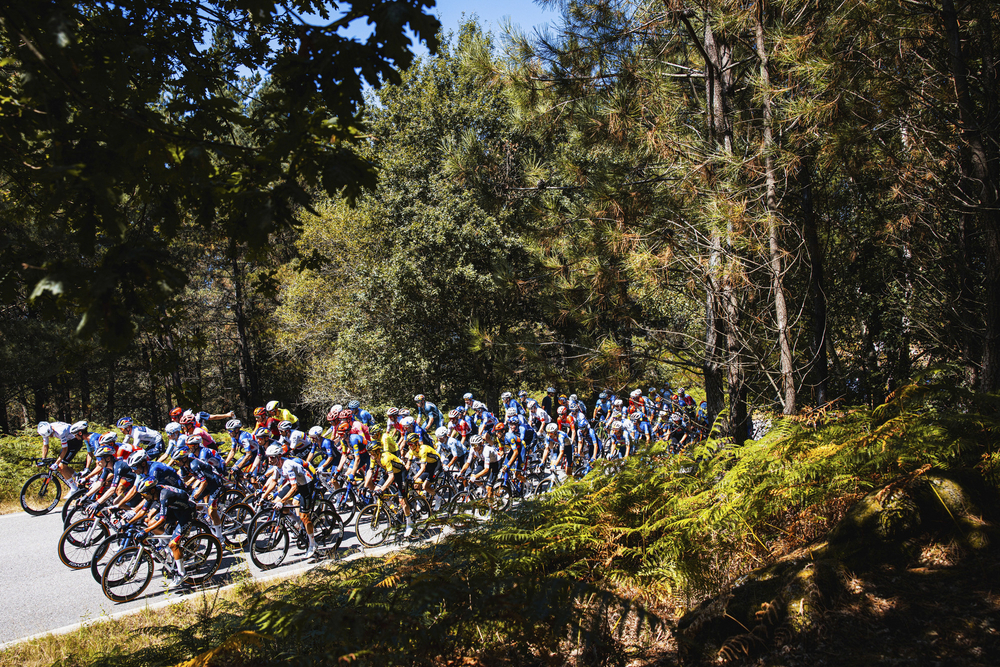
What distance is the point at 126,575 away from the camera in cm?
784

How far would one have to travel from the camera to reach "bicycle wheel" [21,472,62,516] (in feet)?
42.5

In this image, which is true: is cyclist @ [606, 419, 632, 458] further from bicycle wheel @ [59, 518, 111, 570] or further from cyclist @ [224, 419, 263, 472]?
bicycle wheel @ [59, 518, 111, 570]

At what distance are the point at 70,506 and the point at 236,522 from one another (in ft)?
9.95

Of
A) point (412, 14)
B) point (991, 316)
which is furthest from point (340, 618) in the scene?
point (991, 316)

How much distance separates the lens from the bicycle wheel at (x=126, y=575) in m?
7.63

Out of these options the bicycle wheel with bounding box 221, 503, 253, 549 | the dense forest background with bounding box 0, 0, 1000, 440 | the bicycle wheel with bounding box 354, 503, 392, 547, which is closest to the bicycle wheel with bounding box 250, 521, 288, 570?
the bicycle wheel with bounding box 221, 503, 253, 549

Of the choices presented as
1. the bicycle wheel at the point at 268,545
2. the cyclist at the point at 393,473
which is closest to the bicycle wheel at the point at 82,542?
the bicycle wheel at the point at 268,545

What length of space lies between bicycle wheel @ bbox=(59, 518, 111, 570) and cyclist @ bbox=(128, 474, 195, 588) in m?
1.18

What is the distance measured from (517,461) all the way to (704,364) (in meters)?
5.70

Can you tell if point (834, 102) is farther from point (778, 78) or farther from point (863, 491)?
point (863, 491)

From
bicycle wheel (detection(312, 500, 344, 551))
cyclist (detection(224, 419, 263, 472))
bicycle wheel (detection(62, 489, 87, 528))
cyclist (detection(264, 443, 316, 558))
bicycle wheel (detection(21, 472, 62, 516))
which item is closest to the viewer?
cyclist (detection(264, 443, 316, 558))

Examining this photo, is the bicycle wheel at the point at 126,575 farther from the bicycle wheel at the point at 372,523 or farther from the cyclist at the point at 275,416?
the cyclist at the point at 275,416

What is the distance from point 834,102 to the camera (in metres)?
5.86

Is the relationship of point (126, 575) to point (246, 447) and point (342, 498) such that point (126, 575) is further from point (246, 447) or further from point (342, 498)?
point (246, 447)
